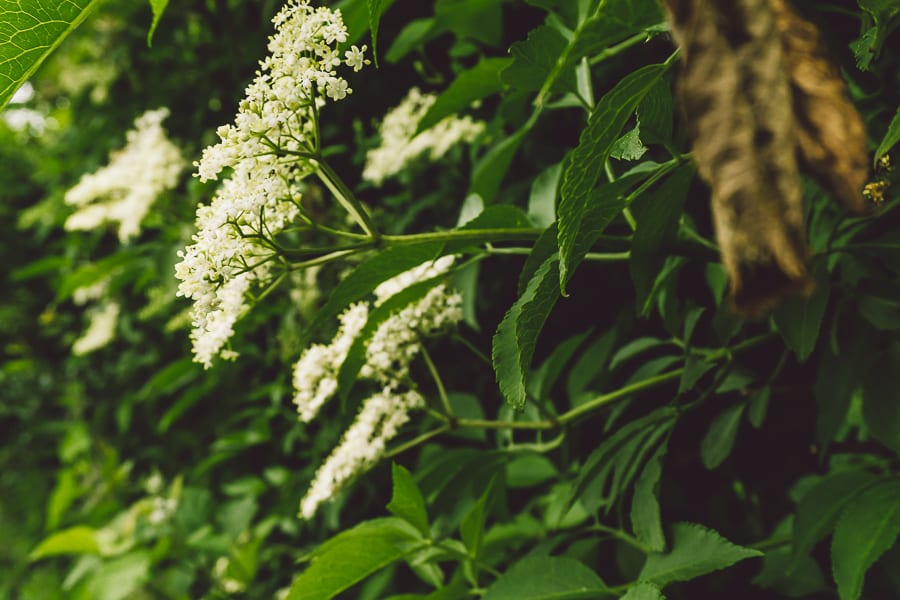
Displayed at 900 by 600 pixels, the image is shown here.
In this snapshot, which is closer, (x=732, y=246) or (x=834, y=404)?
(x=732, y=246)

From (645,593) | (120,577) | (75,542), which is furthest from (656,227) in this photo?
(75,542)

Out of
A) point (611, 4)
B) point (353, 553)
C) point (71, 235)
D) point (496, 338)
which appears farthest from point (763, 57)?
point (71, 235)

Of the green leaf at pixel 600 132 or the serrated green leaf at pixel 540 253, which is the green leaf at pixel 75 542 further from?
the green leaf at pixel 600 132

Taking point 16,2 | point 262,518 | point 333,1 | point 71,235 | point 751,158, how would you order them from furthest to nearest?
point 71,235, point 262,518, point 333,1, point 16,2, point 751,158

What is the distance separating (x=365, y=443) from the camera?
1.17 m

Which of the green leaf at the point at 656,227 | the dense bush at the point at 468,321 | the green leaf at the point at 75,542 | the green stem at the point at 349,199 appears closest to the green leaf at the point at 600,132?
the dense bush at the point at 468,321

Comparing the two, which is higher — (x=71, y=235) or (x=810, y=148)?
(x=71, y=235)

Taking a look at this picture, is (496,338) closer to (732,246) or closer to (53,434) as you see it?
(732,246)

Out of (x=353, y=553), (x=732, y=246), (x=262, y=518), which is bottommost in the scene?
(x=262, y=518)

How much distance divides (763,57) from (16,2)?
63cm

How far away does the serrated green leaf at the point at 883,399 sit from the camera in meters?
0.94

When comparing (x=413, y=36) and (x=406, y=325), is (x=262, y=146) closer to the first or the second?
(x=406, y=325)

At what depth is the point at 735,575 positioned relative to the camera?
1.31m

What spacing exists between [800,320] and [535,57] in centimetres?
43
